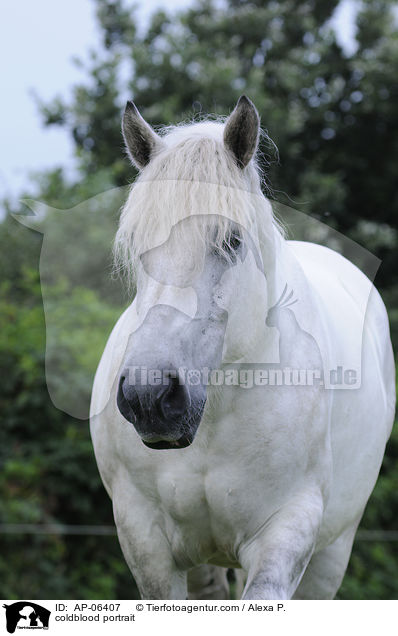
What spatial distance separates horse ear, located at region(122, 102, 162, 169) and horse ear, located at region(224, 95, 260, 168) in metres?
0.26

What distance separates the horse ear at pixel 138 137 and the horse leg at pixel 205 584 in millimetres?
1875

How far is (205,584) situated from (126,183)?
6396 mm

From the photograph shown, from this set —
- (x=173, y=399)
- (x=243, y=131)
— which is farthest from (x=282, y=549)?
(x=243, y=131)

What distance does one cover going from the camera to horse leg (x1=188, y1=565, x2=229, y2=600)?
10.7 ft

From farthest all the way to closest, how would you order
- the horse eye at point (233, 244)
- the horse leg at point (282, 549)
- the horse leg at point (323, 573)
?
the horse leg at point (323, 573) < the horse leg at point (282, 549) < the horse eye at point (233, 244)

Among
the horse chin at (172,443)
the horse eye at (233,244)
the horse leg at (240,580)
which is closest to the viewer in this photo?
the horse chin at (172,443)

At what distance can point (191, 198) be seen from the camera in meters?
2.16

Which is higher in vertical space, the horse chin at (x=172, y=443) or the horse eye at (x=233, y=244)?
the horse eye at (x=233, y=244)

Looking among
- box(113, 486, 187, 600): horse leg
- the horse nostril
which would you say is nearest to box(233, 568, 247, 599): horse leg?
box(113, 486, 187, 600): horse leg

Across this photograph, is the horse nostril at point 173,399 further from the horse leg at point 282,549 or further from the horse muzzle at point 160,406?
the horse leg at point 282,549

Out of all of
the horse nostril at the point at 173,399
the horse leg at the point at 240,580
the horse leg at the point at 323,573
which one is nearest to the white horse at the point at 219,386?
the horse nostril at the point at 173,399

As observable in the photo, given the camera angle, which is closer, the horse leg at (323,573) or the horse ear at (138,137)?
the horse ear at (138,137)

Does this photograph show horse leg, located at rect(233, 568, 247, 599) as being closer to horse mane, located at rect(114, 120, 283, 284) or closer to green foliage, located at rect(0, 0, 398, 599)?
horse mane, located at rect(114, 120, 283, 284)

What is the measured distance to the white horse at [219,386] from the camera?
6.75 feet
